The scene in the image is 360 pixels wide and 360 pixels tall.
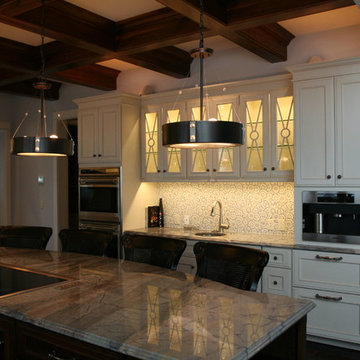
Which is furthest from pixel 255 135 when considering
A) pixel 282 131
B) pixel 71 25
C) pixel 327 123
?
pixel 71 25

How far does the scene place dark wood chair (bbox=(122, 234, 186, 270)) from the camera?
307cm

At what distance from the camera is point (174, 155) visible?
191 inches

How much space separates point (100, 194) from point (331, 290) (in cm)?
268

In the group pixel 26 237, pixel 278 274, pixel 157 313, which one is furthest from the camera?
pixel 26 237

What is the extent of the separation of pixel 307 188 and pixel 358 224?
0.50 meters

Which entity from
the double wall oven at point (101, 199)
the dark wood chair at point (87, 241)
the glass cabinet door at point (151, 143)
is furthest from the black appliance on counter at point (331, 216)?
the double wall oven at point (101, 199)

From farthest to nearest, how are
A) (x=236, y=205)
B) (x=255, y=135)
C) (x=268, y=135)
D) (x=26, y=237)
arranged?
(x=236, y=205)
(x=255, y=135)
(x=268, y=135)
(x=26, y=237)

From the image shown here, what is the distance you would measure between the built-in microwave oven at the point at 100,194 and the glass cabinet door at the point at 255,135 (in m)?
1.46

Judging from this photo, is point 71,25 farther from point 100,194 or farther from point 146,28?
point 100,194

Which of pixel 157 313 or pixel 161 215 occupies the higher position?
pixel 161 215

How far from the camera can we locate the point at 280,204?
4430 millimetres

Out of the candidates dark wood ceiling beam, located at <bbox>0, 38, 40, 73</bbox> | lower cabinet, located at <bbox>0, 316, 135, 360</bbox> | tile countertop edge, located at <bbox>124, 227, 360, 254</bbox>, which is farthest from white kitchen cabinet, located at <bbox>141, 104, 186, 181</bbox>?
lower cabinet, located at <bbox>0, 316, 135, 360</bbox>

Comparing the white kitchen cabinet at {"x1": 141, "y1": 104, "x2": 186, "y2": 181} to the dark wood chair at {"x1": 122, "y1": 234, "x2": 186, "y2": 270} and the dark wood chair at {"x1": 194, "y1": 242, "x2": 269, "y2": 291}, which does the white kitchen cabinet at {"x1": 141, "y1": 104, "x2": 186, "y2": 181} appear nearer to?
the dark wood chair at {"x1": 122, "y1": 234, "x2": 186, "y2": 270}

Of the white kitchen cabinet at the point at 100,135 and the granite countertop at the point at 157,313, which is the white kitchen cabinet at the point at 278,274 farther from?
the white kitchen cabinet at the point at 100,135
